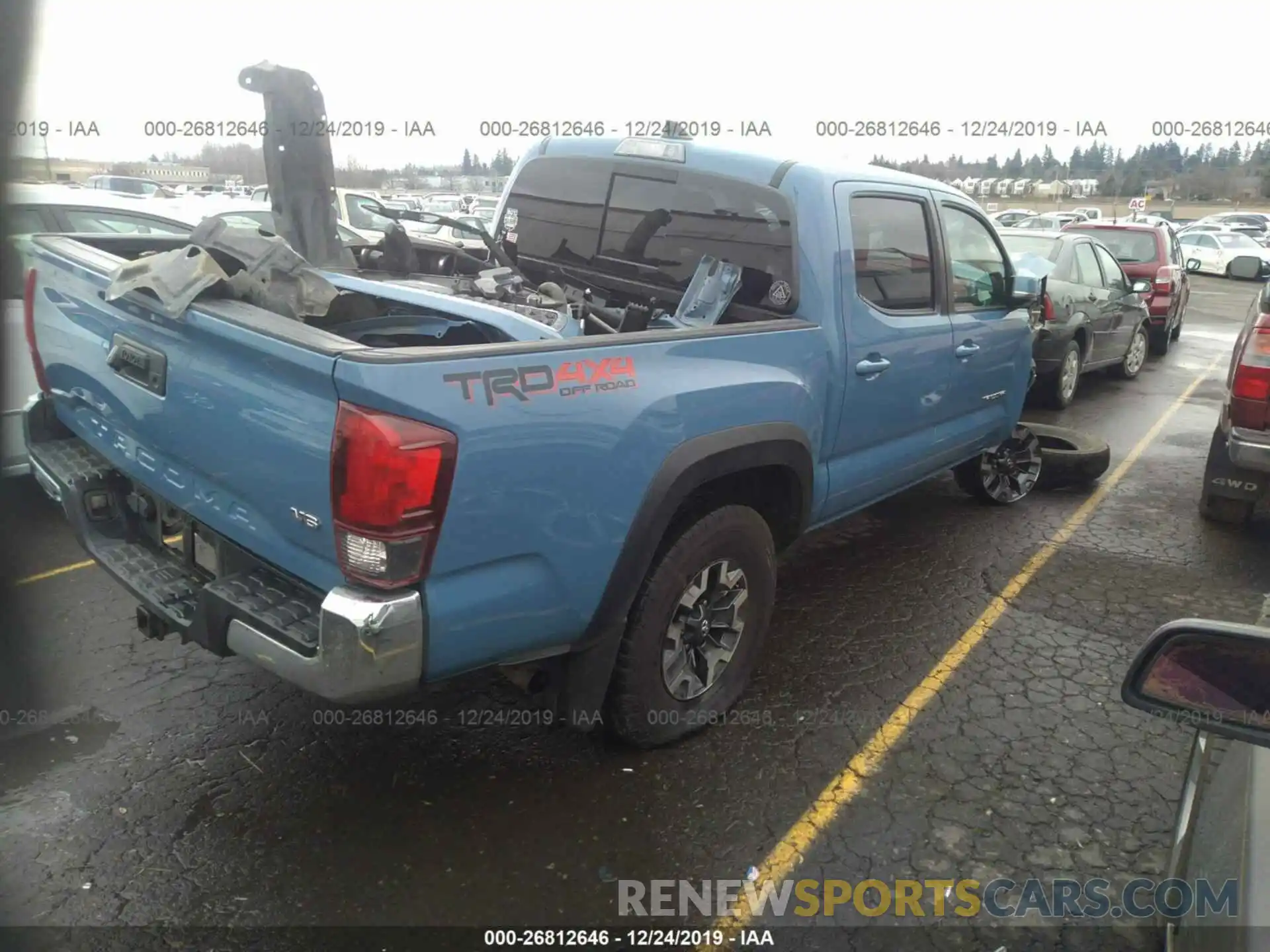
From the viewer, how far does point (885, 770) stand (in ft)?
10.4

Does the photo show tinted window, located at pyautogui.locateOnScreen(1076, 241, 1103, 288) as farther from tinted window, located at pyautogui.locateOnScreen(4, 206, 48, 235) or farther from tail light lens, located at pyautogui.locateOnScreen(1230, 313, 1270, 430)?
tinted window, located at pyautogui.locateOnScreen(4, 206, 48, 235)

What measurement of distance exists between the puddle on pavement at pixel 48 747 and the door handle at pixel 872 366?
3088 mm

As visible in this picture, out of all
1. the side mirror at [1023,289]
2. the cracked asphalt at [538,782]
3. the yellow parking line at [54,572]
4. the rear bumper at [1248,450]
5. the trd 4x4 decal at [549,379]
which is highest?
the side mirror at [1023,289]

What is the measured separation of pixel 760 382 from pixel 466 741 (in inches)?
64.3

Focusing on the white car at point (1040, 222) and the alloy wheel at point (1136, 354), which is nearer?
the alloy wheel at point (1136, 354)

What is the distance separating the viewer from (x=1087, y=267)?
366 inches

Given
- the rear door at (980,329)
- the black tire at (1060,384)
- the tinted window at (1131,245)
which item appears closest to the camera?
the rear door at (980,329)

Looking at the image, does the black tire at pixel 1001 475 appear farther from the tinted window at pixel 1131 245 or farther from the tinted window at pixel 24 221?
the tinted window at pixel 1131 245

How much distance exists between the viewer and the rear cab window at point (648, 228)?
365 cm

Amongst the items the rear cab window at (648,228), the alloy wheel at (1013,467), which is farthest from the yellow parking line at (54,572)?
the alloy wheel at (1013,467)

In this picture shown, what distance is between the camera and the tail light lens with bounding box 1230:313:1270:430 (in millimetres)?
4836

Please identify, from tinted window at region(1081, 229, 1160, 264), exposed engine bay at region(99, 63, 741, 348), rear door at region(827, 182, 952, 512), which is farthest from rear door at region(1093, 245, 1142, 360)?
exposed engine bay at region(99, 63, 741, 348)

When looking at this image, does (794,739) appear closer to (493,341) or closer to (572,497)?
(572,497)

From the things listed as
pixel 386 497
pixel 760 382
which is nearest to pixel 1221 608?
pixel 760 382
